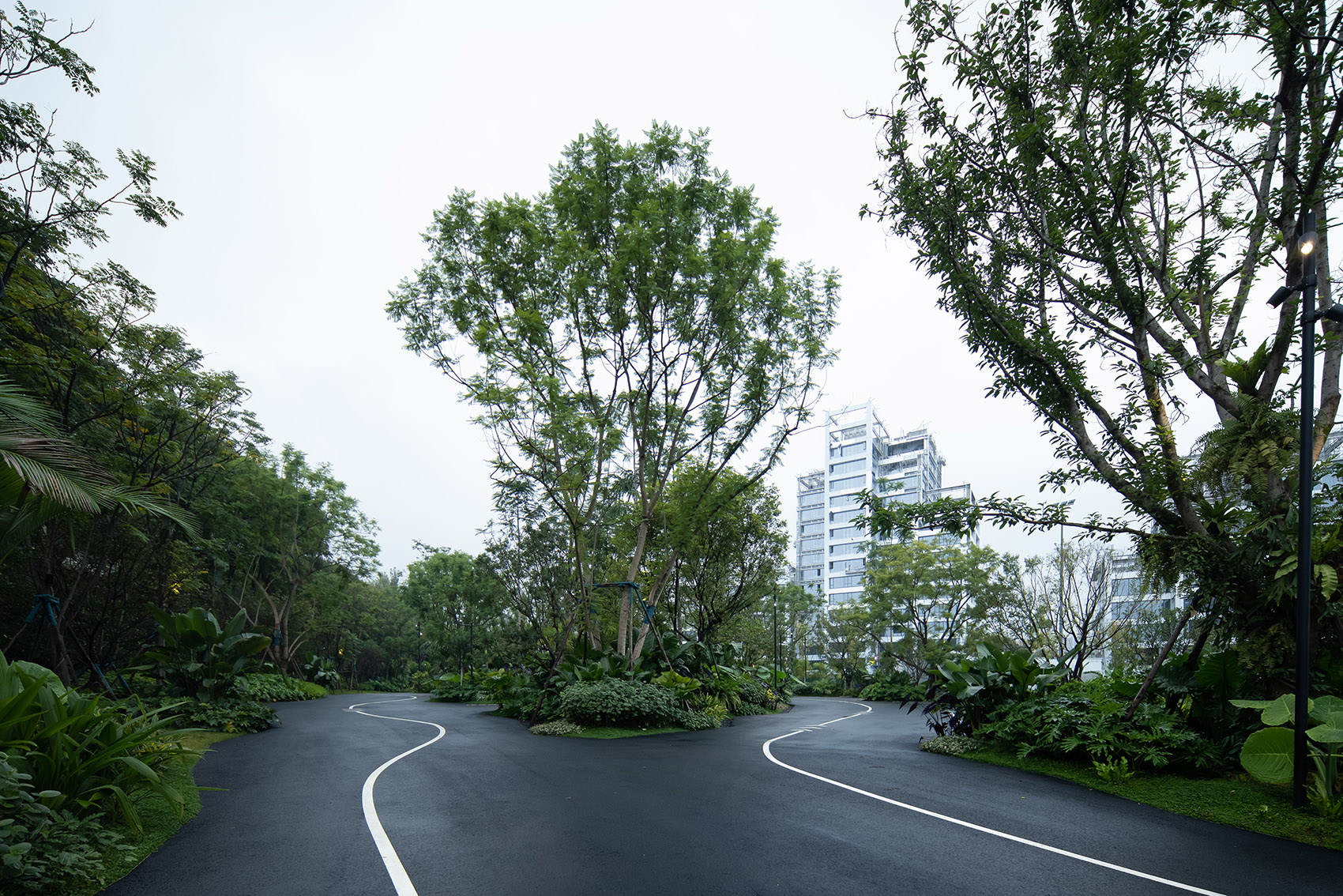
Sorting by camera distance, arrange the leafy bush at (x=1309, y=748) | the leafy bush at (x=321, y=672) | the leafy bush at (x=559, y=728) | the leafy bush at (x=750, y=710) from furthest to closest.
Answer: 1. the leafy bush at (x=321, y=672)
2. the leafy bush at (x=750, y=710)
3. the leafy bush at (x=559, y=728)
4. the leafy bush at (x=1309, y=748)

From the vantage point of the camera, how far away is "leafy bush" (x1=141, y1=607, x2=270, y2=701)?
13.2 metres

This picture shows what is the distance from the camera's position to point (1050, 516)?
8.55 m

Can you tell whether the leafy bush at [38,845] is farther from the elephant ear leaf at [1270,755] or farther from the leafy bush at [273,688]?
A: the leafy bush at [273,688]

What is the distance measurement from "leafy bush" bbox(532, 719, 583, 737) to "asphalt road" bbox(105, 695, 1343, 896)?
11.6 feet

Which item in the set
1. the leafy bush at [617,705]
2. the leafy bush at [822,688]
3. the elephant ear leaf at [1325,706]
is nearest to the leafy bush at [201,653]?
the leafy bush at [617,705]

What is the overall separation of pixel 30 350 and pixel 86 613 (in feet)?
35.4

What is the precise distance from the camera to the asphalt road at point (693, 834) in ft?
14.9

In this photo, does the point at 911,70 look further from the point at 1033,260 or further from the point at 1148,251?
the point at 1148,251

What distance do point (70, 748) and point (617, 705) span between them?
389 inches

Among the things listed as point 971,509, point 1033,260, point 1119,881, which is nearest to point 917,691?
point 971,509

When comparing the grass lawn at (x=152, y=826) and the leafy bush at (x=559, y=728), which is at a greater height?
the grass lawn at (x=152, y=826)

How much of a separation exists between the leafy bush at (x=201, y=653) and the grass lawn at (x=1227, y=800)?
14403 millimetres

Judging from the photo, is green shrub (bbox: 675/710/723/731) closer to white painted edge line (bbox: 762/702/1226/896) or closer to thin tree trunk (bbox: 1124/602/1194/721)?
white painted edge line (bbox: 762/702/1226/896)

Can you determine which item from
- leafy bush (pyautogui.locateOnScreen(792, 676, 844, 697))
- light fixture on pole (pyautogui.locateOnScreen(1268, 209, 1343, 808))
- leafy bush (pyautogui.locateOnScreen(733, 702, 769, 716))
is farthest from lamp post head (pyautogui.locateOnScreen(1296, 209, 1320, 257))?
leafy bush (pyautogui.locateOnScreen(792, 676, 844, 697))
